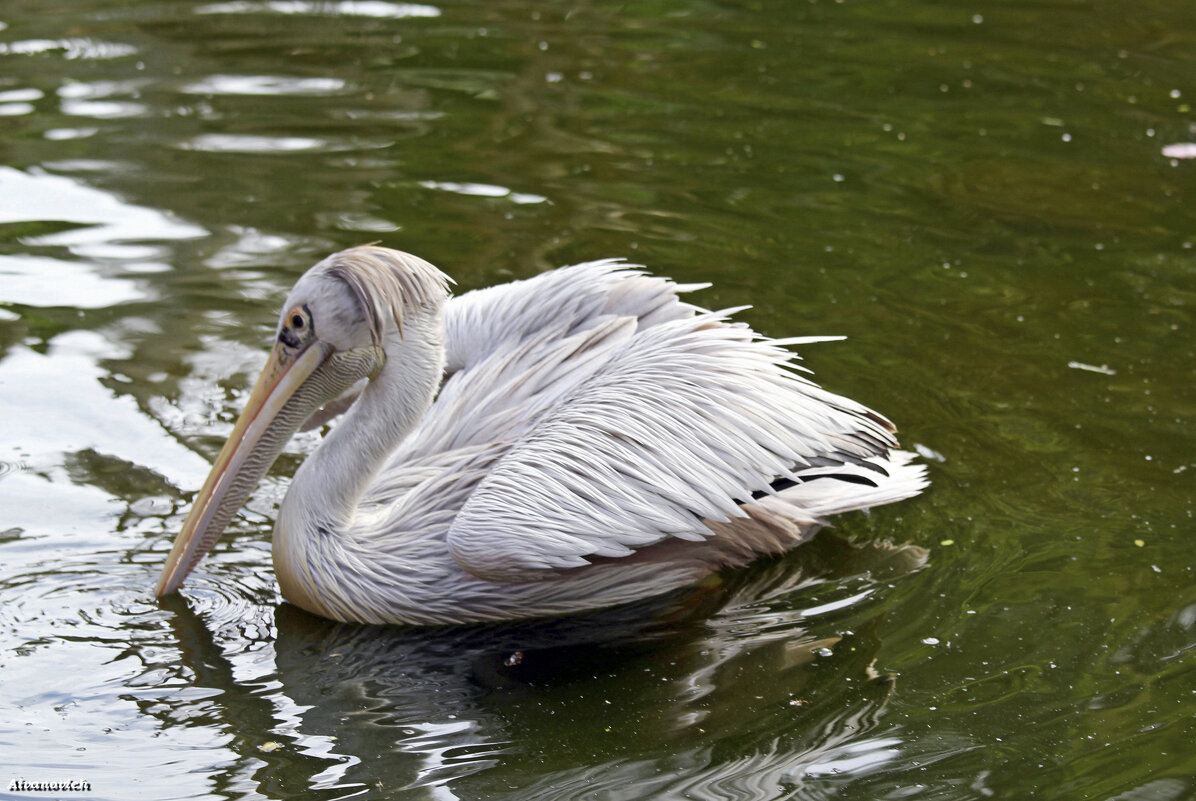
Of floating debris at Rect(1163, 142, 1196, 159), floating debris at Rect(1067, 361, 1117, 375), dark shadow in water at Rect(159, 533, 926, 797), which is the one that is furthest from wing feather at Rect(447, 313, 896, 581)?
floating debris at Rect(1163, 142, 1196, 159)

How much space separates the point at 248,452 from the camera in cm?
366

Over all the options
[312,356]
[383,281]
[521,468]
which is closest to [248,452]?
[312,356]

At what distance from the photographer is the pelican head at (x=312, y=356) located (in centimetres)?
355

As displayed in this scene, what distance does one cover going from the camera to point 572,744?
3154mm

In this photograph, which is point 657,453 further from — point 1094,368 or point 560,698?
point 1094,368

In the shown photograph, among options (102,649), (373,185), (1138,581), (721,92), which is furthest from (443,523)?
(721,92)

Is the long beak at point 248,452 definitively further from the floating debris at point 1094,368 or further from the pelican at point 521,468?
the floating debris at point 1094,368

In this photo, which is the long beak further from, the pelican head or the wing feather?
the wing feather

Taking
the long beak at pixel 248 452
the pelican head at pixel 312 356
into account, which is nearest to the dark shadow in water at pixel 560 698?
the long beak at pixel 248 452

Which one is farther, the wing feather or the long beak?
the long beak

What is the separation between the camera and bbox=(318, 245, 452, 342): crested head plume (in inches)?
139

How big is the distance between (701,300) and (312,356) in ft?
6.48

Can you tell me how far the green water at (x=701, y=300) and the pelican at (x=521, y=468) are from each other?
0.43 feet

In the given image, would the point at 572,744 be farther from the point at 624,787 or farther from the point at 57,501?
the point at 57,501
